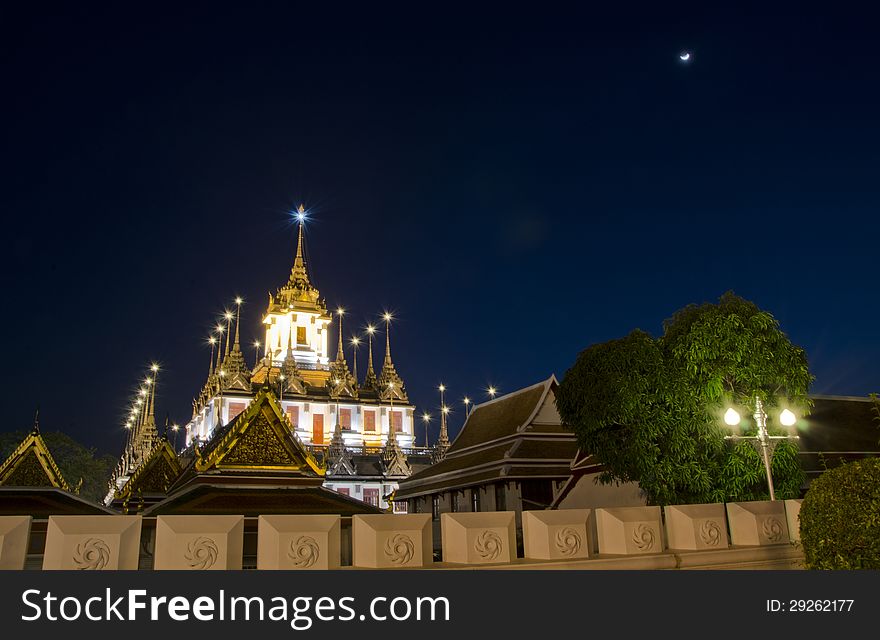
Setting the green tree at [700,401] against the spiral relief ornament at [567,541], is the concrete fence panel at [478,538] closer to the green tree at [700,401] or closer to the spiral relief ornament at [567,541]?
the spiral relief ornament at [567,541]

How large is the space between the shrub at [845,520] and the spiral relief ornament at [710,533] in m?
0.91

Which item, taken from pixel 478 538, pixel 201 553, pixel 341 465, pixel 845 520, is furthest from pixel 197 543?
pixel 341 465

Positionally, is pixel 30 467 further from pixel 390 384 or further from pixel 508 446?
pixel 390 384

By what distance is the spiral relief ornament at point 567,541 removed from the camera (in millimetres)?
7008

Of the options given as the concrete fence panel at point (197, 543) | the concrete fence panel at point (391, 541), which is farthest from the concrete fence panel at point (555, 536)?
the concrete fence panel at point (197, 543)

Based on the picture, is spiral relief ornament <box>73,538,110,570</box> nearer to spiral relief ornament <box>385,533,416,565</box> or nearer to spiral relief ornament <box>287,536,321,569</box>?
spiral relief ornament <box>287,536,321,569</box>

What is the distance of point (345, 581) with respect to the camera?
4.96 metres

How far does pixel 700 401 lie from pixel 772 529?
5.25 meters

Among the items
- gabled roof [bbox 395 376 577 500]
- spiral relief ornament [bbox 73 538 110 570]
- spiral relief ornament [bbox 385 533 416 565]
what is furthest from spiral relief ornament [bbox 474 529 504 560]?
gabled roof [bbox 395 376 577 500]

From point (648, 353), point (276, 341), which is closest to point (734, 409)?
point (648, 353)

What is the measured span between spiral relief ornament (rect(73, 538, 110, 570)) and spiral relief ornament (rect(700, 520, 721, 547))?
6.14 metres

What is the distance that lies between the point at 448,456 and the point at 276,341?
69320mm

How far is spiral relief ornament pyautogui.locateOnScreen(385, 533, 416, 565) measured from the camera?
6.34 m

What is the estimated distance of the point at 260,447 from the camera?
9.65 meters
